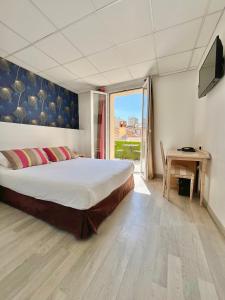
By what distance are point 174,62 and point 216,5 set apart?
3.89 ft

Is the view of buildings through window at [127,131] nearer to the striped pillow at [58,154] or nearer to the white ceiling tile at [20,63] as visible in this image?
the striped pillow at [58,154]

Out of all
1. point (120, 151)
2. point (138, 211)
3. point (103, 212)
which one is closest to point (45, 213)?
point (103, 212)

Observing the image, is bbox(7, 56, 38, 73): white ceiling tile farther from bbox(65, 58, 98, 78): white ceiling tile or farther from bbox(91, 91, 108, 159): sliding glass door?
bbox(91, 91, 108, 159): sliding glass door

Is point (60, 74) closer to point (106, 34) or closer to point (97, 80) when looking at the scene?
point (97, 80)

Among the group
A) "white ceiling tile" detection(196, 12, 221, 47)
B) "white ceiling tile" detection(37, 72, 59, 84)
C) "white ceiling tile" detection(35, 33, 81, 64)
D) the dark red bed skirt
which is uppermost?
"white ceiling tile" detection(196, 12, 221, 47)

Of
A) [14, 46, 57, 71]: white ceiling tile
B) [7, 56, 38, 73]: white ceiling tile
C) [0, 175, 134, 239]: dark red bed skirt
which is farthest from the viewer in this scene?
[7, 56, 38, 73]: white ceiling tile

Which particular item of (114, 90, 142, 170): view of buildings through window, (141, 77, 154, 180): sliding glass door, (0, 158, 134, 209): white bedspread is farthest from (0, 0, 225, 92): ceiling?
(114, 90, 142, 170): view of buildings through window

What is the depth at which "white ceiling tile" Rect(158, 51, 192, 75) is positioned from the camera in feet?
8.43

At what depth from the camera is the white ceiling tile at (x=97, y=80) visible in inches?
133

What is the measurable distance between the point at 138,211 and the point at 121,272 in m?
0.97

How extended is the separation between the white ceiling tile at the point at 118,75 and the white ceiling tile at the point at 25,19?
1.52 meters

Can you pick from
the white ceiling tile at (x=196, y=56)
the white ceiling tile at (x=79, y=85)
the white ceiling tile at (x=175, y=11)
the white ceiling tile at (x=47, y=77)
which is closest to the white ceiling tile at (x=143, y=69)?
the white ceiling tile at (x=196, y=56)

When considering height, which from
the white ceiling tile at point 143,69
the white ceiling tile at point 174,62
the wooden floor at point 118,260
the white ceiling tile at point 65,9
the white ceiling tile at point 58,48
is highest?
the white ceiling tile at point 174,62

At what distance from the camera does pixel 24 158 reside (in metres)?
2.38
